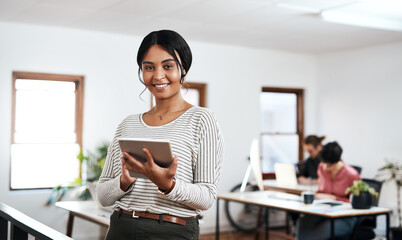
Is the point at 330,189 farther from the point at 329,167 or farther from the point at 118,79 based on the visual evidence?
the point at 118,79

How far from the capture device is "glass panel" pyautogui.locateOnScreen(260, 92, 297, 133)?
755 centimetres

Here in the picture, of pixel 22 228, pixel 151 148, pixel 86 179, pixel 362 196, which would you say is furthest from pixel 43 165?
pixel 151 148

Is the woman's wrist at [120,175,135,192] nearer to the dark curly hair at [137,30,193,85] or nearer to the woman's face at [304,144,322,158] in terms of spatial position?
the dark curly hair at [137,30,193,85]

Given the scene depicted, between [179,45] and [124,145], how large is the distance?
13.8 inches

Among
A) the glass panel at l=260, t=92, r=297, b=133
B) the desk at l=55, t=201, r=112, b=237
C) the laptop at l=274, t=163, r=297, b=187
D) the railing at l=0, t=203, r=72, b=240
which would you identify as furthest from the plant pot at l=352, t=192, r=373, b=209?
the glass panel at l=260, t=92, r=297, b=133

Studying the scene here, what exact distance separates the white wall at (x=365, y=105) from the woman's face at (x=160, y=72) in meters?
5.56

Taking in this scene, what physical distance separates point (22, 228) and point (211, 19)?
390 cm

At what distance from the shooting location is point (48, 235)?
1572mm

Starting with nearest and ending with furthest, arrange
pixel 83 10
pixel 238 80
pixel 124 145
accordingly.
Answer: pixel 124 145 → pixel 83 10 → pixel 238 80

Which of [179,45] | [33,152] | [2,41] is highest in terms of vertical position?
[2,41]

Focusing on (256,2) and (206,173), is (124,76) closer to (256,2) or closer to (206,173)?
(256,2)

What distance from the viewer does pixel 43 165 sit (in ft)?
19.8

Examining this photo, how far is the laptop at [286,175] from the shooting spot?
563cm

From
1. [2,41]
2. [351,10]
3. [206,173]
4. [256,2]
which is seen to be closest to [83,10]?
[2,41]
